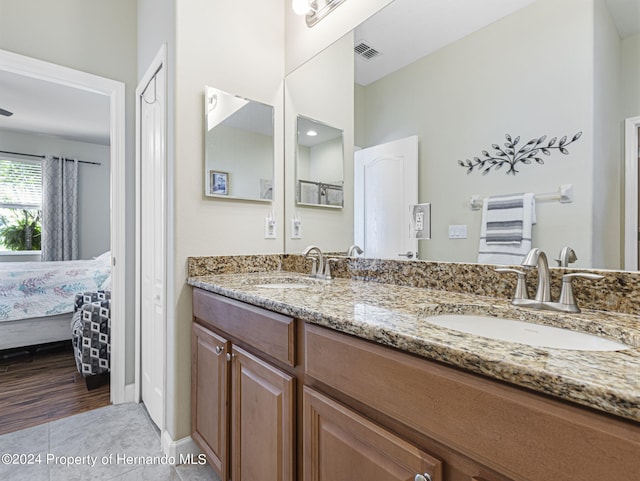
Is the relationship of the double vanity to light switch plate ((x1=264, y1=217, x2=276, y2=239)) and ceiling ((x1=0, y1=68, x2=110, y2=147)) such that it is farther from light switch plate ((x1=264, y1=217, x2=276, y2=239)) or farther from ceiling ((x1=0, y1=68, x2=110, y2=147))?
ceiling ((x1=0, y1=68, x2=110, y2=147))

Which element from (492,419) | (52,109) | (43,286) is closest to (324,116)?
(492,419)

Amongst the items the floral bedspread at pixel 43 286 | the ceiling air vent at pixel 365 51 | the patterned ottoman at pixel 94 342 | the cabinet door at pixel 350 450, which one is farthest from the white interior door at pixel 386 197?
the floral bedspread at pixel 43 286

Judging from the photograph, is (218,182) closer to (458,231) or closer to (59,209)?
(458,231)

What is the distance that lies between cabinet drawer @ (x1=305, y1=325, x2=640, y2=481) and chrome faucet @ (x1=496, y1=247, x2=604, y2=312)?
52cm

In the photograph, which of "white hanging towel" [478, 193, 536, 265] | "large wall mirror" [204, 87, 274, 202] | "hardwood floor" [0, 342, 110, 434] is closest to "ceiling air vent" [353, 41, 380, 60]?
"large wall mirror" [204, 87, 274, 202]

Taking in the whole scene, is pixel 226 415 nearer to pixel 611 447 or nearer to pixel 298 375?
pixel 298 375

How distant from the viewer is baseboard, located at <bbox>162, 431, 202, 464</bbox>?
163cm

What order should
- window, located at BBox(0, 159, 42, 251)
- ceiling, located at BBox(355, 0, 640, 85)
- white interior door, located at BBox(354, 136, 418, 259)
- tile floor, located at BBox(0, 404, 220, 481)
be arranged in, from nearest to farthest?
ceiling, located at BBox(355, 0, 640, 85)
white interior door, located at BBox(354, 136, 418, 259)
tile floor, located at BBox(0, 404, 220, 481)
window, located at BBox(0, 159, 42, 251)

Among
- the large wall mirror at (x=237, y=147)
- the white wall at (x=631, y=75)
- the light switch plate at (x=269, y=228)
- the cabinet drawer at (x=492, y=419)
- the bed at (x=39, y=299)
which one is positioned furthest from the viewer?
the bed at (x=39, y=299)

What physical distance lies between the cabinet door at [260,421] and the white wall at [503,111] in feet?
2.47

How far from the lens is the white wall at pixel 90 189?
5086 millimetres

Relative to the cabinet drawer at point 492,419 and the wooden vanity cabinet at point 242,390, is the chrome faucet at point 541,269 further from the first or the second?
the wooden vanity cabinet at point 242,390

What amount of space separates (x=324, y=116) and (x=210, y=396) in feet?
5.09

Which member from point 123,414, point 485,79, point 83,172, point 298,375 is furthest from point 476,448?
point 83,172
